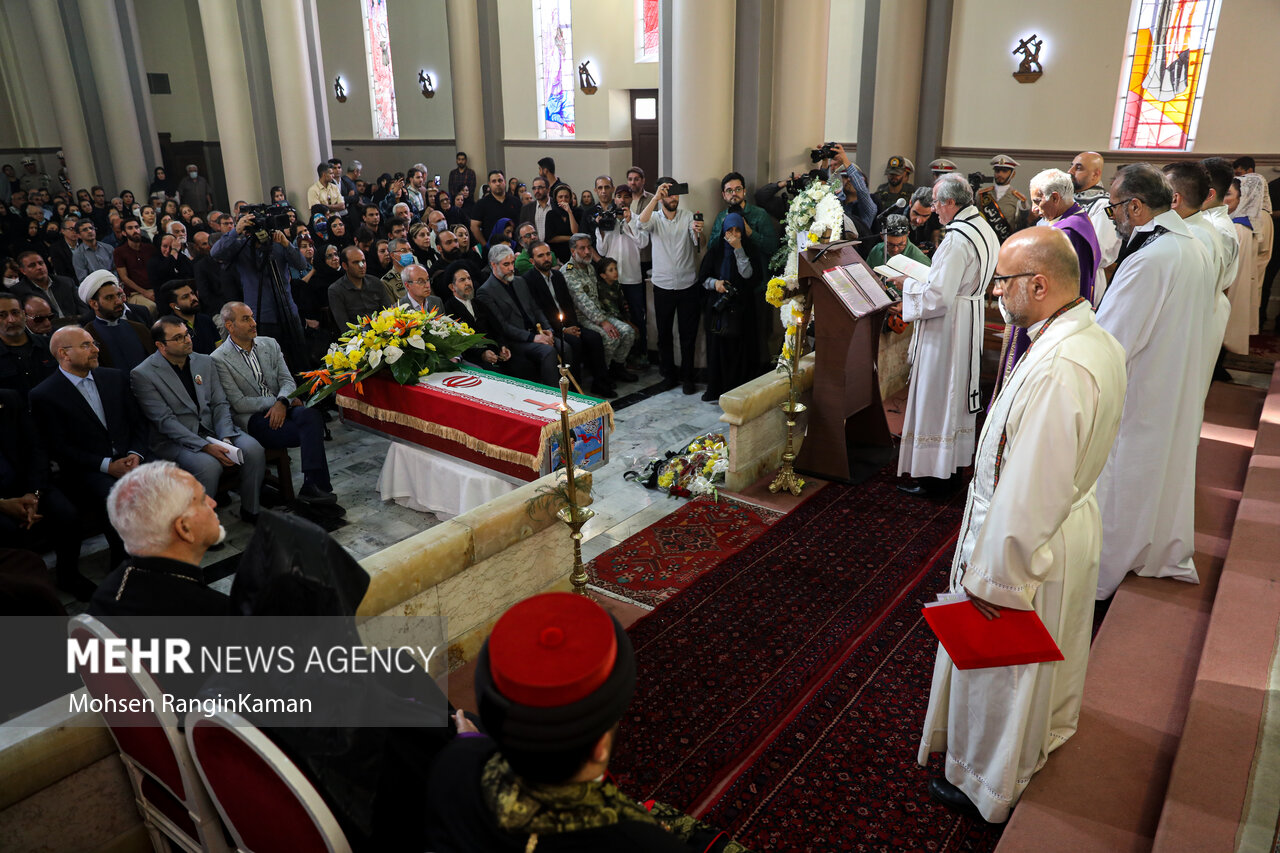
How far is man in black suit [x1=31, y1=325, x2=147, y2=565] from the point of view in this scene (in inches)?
184

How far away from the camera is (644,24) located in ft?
50.8

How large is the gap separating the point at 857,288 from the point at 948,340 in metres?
0.67

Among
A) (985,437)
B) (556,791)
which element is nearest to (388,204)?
(985,437)

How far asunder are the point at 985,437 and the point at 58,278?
322 inches

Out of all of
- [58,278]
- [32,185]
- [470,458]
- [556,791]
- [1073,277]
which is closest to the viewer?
[556,791]

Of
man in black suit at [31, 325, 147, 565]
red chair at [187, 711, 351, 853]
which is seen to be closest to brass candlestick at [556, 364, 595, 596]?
red chair at [187, 711, 351, 853]

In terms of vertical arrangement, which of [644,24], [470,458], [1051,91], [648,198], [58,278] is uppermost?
[644,24]

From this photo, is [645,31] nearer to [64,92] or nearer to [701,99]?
[701,99]

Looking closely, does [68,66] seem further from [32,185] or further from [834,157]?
[834,157]

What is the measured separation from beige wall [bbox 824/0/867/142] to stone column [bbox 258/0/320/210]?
24.7ft

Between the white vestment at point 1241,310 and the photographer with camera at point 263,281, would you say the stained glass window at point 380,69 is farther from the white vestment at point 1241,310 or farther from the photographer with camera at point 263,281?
the white vestment at point 1241,310

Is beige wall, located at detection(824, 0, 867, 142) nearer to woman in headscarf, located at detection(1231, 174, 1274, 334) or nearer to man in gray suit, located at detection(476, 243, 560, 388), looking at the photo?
woman in headscarf, located at detection(1231, 174, 1274, 334)

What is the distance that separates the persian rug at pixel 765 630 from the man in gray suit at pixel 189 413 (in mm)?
2768

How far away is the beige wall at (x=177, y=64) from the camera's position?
1888 cm
